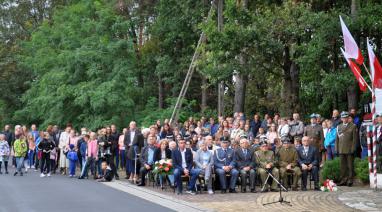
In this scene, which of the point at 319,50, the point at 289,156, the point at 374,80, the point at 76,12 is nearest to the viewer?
the point at 374,80

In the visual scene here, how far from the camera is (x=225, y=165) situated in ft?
60.0

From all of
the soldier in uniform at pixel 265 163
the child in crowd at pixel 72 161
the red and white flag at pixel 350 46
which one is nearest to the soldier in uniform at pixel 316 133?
the soldier in uniform at pixel 265 163

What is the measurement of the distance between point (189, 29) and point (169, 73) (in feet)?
9.59

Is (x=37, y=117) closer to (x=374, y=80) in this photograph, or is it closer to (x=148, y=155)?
(x=148, y=155)

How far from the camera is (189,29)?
36.2m

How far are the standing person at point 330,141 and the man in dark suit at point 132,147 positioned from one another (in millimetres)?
6149

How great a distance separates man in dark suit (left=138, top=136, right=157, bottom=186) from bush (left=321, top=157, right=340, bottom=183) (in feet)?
17.1

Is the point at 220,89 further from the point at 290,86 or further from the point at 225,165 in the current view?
the point at 225,165

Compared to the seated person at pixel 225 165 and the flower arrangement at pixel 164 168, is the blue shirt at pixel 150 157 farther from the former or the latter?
the seated person at pixel 225 165

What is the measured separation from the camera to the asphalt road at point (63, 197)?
13.8 metres

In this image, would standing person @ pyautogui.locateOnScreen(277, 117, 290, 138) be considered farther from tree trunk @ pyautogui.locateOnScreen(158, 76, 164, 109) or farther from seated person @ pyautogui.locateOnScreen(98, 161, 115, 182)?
tree trunk @ pyautogui.locateOnScreen(158, 76, 164, 109)

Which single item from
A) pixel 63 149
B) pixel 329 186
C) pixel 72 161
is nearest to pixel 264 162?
pixel 329 186

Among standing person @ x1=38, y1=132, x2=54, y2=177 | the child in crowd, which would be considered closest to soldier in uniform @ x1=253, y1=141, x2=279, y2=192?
the child in crowd

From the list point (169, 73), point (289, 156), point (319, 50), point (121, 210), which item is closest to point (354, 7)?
point (319, 50)
